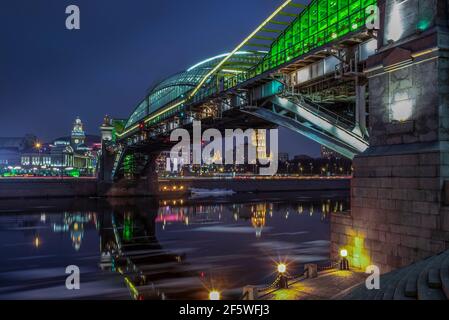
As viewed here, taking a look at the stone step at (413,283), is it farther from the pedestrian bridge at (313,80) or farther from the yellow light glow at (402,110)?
the pedestrian bridge at (313,80)

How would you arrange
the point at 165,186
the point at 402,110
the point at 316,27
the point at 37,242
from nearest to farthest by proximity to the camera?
the point at 402,110, the point at 316,27, the point at 37,242, the point at 165,186

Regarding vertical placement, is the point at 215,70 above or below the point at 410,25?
above

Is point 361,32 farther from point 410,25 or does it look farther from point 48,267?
point 48,267

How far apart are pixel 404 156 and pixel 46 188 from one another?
7505 centimetres

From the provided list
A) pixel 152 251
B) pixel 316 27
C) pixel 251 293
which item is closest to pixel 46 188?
pixel 152 251

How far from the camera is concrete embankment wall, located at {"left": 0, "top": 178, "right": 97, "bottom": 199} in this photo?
75.2 m

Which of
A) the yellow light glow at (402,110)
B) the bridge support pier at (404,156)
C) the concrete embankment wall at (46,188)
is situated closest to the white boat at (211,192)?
the concrete embankment wall at (46,188)

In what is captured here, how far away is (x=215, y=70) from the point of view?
1378 inches

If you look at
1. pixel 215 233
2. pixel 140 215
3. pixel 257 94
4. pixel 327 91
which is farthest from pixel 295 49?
pixel 140 215

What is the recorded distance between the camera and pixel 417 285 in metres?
8.77

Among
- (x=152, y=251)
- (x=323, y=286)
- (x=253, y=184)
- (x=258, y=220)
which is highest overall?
(x=253, y=184)

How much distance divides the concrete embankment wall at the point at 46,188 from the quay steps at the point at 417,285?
7565 centimetres

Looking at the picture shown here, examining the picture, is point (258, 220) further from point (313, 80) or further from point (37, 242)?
point (313, 80)
